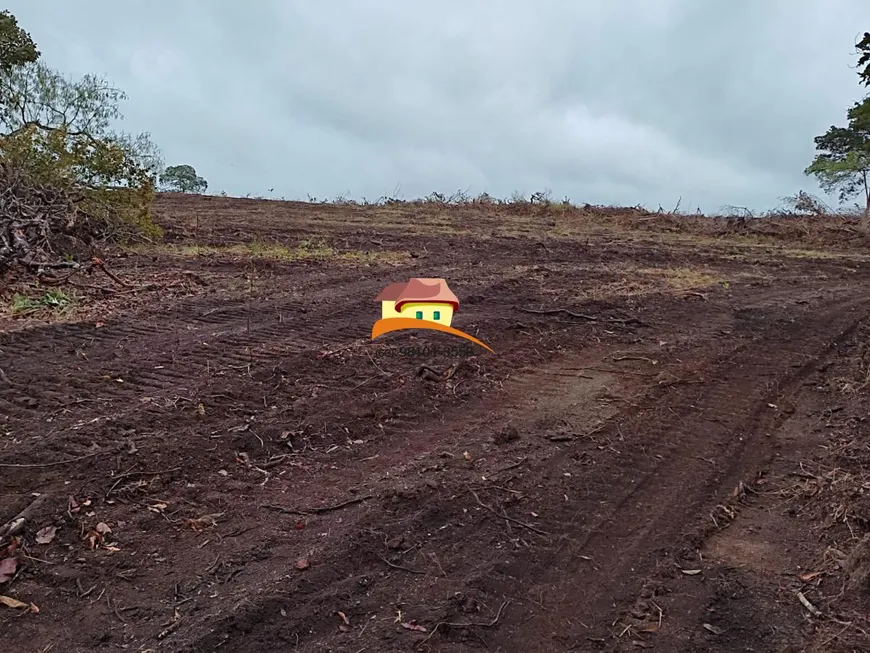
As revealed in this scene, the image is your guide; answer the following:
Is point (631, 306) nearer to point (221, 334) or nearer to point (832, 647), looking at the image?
point (221, 334)

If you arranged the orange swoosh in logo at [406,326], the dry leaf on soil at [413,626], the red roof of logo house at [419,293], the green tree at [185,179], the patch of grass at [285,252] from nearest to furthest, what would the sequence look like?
the dry leaf on soil at [413,626] → the orange swoosh in logo at [406,326] → the red roof of logo house at [419,293] → the patch of grass at [285,252] → the green tree at [185,179]

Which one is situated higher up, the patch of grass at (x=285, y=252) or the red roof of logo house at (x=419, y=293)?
the patch of grass at (x=285, y=252)

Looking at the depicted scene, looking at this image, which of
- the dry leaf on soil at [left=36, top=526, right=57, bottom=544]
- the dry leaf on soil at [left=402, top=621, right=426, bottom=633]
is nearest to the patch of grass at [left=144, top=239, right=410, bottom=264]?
the dry leaf on soil at [left=36, top=526, right=57, bottom=544]

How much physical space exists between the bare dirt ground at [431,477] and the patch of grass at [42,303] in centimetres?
13

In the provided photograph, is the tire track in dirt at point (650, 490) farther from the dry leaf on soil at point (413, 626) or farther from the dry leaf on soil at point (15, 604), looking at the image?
the dry leaf on soil at point (15, 604)

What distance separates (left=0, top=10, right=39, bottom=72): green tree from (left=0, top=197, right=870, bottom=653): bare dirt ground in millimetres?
6071

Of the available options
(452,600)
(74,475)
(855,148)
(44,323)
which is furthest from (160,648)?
(855,148)

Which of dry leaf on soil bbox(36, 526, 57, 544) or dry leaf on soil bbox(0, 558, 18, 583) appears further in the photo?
dry leaf on soil bbox(36, 526, 57, 544)

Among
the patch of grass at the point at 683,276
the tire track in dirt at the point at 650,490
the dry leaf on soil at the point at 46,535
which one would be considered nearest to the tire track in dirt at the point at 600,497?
the tire track in dirt at the point at 650,490

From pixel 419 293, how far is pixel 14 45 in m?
8.68

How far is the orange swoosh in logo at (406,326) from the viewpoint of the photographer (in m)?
5.07

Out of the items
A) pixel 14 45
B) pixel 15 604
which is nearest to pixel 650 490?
pixel 15 604

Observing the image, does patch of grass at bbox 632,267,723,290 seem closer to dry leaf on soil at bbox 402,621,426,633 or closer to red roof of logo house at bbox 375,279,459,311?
red roof of logo house at bbox 375,279,459,311

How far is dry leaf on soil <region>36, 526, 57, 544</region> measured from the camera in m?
2.56
